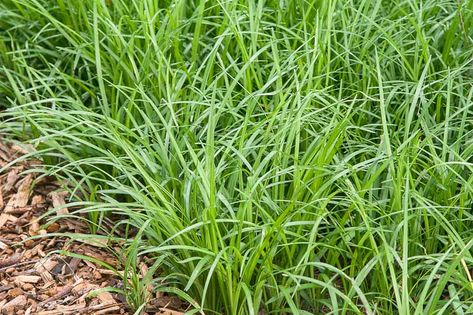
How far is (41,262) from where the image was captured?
353 centimetres

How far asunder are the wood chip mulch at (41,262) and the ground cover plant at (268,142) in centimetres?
12

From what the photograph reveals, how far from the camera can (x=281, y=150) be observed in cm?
335

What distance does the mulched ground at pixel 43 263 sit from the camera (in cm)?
332

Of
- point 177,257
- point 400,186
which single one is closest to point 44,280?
point 177,257

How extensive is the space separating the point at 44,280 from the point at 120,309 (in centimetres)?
37

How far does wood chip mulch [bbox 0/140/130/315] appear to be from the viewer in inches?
131

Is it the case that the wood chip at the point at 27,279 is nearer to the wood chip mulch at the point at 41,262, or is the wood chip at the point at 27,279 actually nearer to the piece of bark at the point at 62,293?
the wood chip mulch at the point at 41,262

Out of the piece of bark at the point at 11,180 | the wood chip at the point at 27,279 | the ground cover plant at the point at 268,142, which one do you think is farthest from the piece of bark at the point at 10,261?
the piece of bark at the point at 11,180

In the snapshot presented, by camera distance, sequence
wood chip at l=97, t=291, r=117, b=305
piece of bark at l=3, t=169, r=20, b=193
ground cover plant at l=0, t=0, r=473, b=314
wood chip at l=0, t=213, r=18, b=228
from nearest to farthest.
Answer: ground cover plant at l=0, t=0, r=473, b=314
wood chip at l=97, t=291, r=117, b=305
wood chip at l=0, t=213, r=18, b=228
piece of bark at l=3, t=169, r=20, b=193

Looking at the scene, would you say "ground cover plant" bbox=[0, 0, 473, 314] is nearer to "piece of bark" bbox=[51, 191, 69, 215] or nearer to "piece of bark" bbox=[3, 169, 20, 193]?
"piece of bark" bbox=[51, 191, 69, 215]

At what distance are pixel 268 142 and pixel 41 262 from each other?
103 centimetres

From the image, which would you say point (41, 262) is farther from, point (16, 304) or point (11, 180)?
point (11, 180)

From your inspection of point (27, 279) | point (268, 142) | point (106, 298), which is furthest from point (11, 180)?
point (268, 142)

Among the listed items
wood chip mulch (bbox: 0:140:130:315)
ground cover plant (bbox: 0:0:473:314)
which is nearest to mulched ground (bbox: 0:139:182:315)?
wood chip mulch (bbox: 0:140:130:315)
